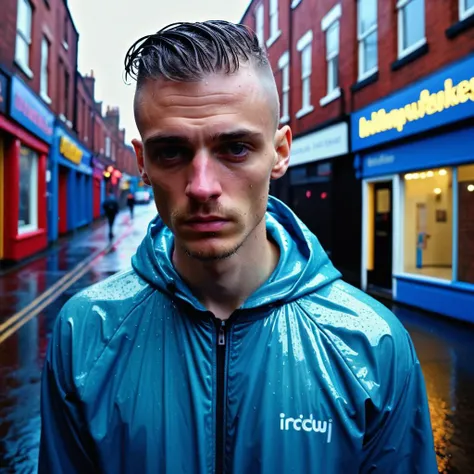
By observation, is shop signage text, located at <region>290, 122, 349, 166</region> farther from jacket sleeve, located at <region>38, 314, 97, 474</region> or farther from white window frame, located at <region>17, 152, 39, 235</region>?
jacket sleeve, located at <region>38, 314, 97, 474</region>

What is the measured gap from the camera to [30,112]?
570 inches

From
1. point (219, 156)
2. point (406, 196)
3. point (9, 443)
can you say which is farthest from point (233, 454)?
point (406, 196)

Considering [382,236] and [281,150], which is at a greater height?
[281,150]

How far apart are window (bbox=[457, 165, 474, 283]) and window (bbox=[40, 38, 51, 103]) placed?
48.6 feet

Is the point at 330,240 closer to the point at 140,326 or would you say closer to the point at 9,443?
the point at 9,443

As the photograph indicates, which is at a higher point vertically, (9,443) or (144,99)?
(144,99)

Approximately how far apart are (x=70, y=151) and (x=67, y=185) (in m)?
2.08

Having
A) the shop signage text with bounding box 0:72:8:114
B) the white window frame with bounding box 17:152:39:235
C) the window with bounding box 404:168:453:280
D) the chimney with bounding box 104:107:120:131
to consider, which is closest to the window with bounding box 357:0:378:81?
the window with bounding box 404:168:453:280

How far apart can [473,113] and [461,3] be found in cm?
209

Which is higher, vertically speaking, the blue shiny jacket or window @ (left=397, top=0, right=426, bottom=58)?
window @ (left=397, top=0, right=426, bottom=58)

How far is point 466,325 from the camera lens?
7695 mm

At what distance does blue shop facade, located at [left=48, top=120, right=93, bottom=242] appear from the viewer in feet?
61.7

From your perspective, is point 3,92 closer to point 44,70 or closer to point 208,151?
point 44,70

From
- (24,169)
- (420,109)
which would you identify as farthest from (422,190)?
(24,169)
